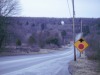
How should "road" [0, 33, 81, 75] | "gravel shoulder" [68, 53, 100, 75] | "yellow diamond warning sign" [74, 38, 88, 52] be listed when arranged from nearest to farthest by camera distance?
"road" [0, 33, 81, 75] → "gravel shoulder" [68, 53, 100, 75] → "yellow diamond warning sign" [74, 38, 88, 52]

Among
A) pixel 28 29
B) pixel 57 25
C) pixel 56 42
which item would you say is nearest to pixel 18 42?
pixel 56 42

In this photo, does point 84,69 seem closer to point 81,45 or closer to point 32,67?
point 32,67

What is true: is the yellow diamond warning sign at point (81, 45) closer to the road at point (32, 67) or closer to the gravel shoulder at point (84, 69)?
the gravel shoulder at point (84, 69)

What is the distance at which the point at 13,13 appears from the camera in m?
54.9

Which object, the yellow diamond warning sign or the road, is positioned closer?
the road

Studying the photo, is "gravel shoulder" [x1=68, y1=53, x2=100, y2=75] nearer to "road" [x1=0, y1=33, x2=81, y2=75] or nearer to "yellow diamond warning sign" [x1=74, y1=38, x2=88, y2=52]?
"road" [x1=0, y1=33, x2=81, y2=75]

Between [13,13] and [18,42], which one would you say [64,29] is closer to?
[18,42]

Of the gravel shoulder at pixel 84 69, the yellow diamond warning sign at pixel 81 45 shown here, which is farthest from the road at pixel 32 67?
the yellow diamond warning sign at pixel 81 45

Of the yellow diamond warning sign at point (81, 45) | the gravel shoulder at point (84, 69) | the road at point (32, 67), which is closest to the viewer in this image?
the road at point (32, 67)

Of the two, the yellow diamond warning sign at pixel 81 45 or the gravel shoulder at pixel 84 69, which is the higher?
the yellow diamond warning sign at pixel 81 45

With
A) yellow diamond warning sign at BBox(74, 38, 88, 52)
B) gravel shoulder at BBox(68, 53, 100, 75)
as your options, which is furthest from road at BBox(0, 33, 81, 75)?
yellow diamond warning sign at BBox(74, 38, 88, 52)

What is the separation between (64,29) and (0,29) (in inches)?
4725

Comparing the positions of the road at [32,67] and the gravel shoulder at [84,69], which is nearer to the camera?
the road at [32,67]

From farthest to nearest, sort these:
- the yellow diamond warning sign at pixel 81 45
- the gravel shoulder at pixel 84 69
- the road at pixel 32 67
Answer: the yellow diamond warning sign at pixel 81 45 < the gravel shoulder at pixel 84 69 < the road at pixel 32 67
